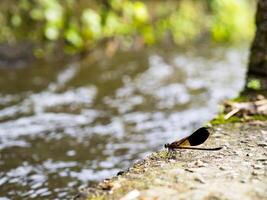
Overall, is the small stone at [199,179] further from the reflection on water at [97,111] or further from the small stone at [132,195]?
the reflection on water at [97,111]

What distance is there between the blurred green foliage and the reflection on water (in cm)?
46

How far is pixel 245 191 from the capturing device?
89.9 inches

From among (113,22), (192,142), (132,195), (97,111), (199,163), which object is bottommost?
(132,195)

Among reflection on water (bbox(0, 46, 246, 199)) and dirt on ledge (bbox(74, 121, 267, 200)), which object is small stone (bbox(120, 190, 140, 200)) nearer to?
dirt on ledge (bbox(74, 121, 267, 200))

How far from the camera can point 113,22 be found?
835cm

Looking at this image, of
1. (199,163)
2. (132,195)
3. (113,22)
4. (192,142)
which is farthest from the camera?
(113,22)

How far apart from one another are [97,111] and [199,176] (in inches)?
132

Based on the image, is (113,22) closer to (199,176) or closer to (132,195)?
(199,176)

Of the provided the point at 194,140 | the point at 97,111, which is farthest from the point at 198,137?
the point at 97,111

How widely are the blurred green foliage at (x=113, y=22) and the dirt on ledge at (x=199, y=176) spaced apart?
518cm

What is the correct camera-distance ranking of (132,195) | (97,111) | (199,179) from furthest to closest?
(97,111)
(199,179)
(132,195)

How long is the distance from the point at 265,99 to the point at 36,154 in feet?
7.17

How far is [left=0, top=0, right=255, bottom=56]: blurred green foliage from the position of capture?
7797mm

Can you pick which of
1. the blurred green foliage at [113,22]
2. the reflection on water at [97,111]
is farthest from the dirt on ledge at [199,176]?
the blurred green foliage at [113,22]
